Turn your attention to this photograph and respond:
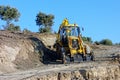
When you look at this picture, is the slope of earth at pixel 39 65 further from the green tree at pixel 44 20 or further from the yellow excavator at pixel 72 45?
the green tree at pixel 44 20

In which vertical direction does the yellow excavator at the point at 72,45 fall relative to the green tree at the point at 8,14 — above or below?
below

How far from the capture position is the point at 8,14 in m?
54.2

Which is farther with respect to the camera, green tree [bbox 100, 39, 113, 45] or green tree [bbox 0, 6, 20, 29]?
green tree [bbox 100, 39, 113, 45]

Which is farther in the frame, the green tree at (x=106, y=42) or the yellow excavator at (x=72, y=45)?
the green tree at (x=106, y=42)

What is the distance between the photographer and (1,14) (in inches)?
2144

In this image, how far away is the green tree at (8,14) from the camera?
54184mm

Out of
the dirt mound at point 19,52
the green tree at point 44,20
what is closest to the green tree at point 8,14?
the green tree at point 44,20

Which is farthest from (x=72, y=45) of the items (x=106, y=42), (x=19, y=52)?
(x=106, y=42)

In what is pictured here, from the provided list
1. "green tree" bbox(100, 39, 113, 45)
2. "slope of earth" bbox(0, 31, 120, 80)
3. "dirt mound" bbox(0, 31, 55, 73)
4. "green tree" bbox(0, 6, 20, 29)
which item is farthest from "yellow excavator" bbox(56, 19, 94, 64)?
"green tree" bbox(100, 39, 113, 45)

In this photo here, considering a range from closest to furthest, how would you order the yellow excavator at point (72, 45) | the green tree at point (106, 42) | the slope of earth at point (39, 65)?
the slope of earth at point (39, 65) → the yellow excavator at point (72, 45) → the green tree at point (106, 42)

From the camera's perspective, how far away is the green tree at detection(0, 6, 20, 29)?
54184 millimetres

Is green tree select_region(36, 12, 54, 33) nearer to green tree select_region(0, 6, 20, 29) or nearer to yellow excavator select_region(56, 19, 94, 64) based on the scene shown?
green tree select_region(0, 6, 20, 29)

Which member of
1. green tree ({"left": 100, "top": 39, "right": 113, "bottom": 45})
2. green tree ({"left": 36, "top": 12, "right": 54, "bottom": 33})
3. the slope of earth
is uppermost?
green tree ({"left": 36, "top": 12, "right": 54, "bottom": 33})

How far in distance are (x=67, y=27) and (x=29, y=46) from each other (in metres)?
4.07
